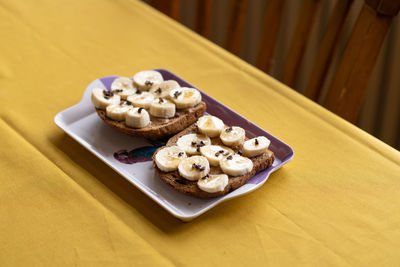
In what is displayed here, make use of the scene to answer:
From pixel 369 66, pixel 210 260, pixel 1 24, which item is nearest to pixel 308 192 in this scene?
pixel 210 260

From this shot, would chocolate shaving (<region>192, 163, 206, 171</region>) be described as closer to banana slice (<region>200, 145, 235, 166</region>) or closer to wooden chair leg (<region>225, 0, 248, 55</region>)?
banana slice (<region>200, 145, 235, 166</region>)

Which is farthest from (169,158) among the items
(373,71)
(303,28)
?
(373,71)

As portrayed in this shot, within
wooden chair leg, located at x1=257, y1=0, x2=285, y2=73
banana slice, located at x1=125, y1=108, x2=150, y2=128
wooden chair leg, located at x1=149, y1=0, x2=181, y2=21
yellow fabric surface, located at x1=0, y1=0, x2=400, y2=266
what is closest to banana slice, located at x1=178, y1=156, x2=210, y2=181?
yellow fabric surface, located at x1=0, y1=0, x2=400, y2=266

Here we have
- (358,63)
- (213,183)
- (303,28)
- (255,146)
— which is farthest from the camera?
(303,28)

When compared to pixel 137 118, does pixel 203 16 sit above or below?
below

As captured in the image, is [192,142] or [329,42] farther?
[329,42]

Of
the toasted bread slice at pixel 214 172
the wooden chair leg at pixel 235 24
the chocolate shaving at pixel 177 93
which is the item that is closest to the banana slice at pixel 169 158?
the toasted bread slice at pixel 214 172

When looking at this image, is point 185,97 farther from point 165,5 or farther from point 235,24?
point 165,5
